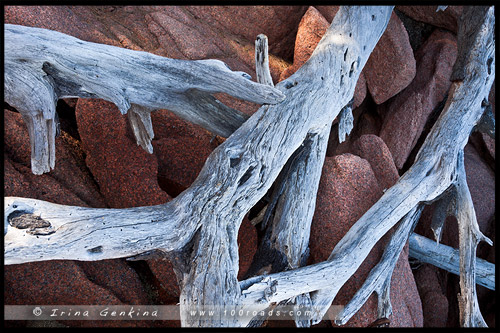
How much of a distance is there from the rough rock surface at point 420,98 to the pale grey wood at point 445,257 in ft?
3.71

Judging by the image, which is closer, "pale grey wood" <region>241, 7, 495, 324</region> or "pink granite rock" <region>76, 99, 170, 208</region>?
"pale grey wood" <region>241, 7, 495, 324</region>

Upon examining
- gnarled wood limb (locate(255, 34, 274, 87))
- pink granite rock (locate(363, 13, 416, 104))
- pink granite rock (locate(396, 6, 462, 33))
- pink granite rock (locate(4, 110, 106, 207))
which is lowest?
pink granite rock (locate(4, 110, 106, 207))

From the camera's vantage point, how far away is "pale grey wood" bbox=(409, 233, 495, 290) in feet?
14.4

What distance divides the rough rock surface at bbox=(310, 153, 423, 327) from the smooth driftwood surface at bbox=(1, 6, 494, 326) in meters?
0.18

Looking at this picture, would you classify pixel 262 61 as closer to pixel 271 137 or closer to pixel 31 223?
pixel 271 137

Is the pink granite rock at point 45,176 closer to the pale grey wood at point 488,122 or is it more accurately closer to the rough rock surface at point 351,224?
the rough rock surface at point 351,224

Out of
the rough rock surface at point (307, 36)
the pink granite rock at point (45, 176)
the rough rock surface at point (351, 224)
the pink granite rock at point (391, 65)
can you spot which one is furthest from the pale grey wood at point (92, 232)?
the pink granite rock at point (391, 65)

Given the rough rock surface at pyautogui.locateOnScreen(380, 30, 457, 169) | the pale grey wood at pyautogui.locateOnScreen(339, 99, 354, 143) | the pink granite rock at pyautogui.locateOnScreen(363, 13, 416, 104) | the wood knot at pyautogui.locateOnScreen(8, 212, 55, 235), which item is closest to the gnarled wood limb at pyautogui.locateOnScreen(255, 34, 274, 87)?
the pale grey wood at pyautogui.locateOnScreen(339, 99, 354, 143)

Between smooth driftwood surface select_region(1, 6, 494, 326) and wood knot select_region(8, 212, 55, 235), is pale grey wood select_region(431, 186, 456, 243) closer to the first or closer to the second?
smooth driftwood surface select_region(1, 6, 494, 326)

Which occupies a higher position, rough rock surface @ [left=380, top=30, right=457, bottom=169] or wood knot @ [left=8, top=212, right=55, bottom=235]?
rough rock surface @ [left=380, top=30, right=457, bottom=169]

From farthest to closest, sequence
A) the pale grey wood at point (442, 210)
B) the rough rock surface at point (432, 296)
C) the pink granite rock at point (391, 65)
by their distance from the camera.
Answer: the pink granite rock at point (391, 65)
the rough rock surface at point (432, 296)
the pale grey wood at point (442, 210)

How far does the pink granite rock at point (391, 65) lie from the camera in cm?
506

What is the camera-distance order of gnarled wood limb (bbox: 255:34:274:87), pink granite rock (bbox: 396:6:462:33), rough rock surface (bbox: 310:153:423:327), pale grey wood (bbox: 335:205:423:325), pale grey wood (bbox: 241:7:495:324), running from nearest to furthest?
pale grey wood (bbox: 241:7:495:324)
gnarled wood limb (bbox: 255:34:274:87)
pale grey wood (bbox: 335:205:423:325)
rough rock surface (bbox: 310:153:423:327)
pink granite rock (bbox: 396:6:462:33)
